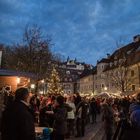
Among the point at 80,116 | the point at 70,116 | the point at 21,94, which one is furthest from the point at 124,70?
the point at 21,94

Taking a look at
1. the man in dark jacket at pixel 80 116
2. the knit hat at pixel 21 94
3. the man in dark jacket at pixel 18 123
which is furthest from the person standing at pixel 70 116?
the man in dark jacket at pixel 18 123

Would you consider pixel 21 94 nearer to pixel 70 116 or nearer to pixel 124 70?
pixel 70 116

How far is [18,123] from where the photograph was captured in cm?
652

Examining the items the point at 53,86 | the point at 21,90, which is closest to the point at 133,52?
the point at 53,86

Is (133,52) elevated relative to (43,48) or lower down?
elevated

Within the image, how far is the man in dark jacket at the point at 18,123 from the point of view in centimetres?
649

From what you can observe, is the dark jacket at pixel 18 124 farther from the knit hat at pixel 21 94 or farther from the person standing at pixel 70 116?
the person standing at pixel 70 116

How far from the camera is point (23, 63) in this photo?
1807 inches

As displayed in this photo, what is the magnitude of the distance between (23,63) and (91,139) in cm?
2814

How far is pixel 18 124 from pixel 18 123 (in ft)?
0.05

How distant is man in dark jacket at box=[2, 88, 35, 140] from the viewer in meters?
6.49

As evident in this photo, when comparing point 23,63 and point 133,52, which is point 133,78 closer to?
point 133,52

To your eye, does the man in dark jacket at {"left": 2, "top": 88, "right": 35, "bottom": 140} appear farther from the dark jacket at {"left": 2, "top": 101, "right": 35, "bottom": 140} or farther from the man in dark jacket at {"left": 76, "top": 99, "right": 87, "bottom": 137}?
the man in dark jacket at {"left": 76, "top": 99, "right": 87, "bottom": 137}

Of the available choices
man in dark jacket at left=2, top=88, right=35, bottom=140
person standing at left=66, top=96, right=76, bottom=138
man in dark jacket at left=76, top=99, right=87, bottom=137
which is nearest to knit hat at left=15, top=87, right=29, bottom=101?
man in dark jacket at left=2, top=88, right=35, bottom=140
